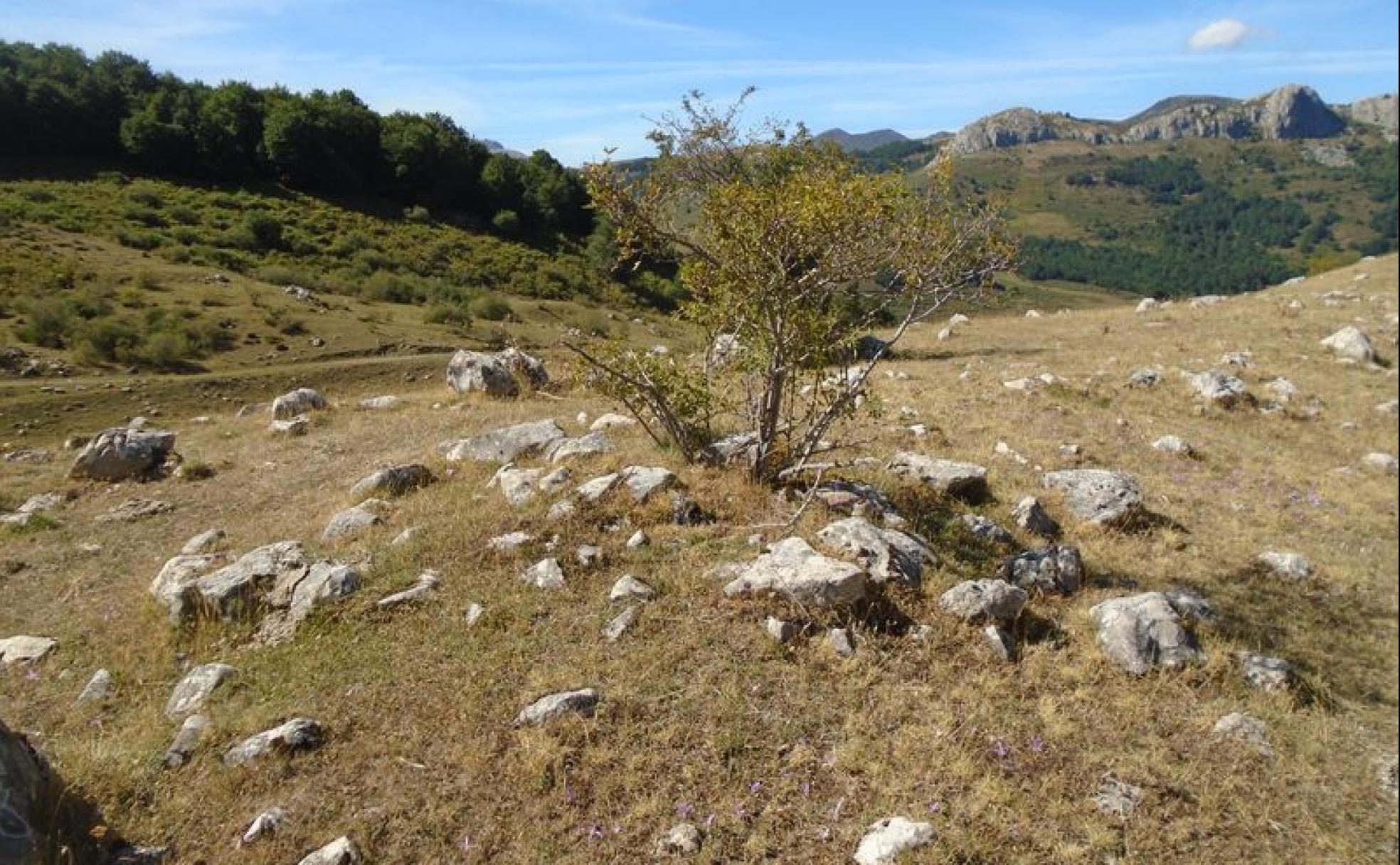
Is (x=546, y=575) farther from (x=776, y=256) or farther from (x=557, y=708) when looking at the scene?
(x=776, y=256)

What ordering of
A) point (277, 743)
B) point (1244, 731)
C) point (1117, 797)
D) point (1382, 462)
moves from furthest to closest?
point (1382, 462) < point (277, 743) < point (1244, 731) < point (1117, 797)

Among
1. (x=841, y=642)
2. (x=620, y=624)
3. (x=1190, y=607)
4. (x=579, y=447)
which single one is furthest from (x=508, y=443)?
(x=1190, y=607)

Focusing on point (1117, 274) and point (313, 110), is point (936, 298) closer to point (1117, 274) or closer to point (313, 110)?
point (313, 110)

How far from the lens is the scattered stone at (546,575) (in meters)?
8.91

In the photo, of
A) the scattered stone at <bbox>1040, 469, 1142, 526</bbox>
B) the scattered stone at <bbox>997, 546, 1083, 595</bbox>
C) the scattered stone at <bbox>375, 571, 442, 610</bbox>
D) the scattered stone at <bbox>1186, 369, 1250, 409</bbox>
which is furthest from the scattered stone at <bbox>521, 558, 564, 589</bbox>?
the scattered stone at <bbox>1186, 369, 1250, 409</bbox>

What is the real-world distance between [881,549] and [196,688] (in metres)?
7.15

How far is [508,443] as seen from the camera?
13.7 metres

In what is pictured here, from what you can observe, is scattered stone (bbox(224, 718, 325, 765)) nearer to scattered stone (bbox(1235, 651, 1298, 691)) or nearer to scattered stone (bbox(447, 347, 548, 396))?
scattered stone (bbox(1235, 651, 1298, 691))

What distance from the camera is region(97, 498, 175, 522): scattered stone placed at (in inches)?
536

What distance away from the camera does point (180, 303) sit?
103 feet

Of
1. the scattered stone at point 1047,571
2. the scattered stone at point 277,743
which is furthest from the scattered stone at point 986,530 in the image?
the scattered stone at point 277,743

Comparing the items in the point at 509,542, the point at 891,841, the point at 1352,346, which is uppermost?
the point at 1352,346

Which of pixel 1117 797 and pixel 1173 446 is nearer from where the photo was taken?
pixel 1117 797

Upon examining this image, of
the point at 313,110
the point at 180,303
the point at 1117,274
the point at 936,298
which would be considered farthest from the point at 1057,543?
the point at 1117,274
